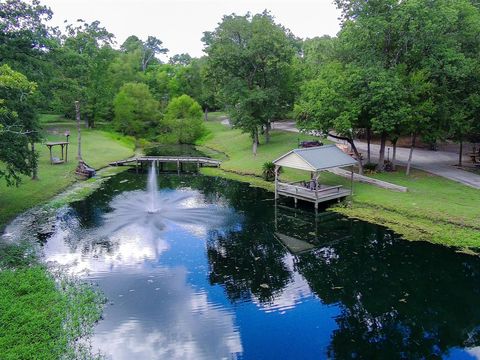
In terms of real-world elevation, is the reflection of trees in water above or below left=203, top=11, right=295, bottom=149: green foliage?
below

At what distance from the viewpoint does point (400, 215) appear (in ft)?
82.1

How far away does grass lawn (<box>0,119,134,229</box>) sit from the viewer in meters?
27.5

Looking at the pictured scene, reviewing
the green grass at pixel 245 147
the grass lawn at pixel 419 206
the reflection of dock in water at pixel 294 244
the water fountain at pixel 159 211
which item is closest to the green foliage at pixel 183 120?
the green grass at pixel 245 147

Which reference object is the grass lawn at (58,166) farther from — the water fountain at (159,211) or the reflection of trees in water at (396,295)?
the reflection of trees in water at (396,295)

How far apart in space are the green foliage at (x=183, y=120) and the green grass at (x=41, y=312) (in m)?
44.1

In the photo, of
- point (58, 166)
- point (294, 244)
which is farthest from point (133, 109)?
point (294, 244)

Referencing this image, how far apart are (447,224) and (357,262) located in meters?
6.68

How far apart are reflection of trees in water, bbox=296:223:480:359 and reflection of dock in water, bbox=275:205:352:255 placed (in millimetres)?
899

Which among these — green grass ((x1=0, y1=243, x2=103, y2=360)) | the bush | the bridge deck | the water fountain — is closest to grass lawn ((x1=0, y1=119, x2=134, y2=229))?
the bridge deck

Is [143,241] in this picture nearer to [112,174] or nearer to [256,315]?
[256,315]

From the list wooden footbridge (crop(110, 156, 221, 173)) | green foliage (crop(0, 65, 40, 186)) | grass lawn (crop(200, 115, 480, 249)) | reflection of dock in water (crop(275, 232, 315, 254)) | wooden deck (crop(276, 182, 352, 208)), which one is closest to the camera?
green foliage (crop(0, 65, 40, 186))

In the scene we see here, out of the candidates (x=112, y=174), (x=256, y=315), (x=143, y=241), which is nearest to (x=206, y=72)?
(x=112, y=174)

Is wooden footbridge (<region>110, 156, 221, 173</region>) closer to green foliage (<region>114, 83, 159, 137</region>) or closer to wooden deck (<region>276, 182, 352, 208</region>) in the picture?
wooden deck (<region>276, 182, 352, 208</region>)

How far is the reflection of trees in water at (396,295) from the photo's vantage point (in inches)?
533
